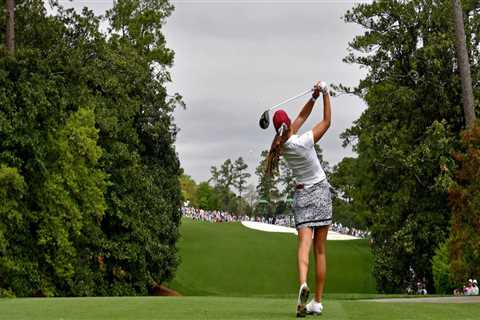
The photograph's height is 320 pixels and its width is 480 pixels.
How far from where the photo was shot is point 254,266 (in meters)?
61.8

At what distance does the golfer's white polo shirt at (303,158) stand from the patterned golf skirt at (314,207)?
98 millimetres

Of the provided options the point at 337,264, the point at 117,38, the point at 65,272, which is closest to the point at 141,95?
the point at 117,38

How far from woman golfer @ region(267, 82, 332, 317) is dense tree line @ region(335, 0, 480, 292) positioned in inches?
855

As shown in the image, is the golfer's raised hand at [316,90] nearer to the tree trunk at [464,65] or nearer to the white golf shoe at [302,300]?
the white golf shoe at [302,300]

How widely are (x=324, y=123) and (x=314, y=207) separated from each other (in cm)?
100

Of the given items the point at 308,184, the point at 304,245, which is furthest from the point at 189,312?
the point at 308,184

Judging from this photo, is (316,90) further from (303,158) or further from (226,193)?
(226,193)

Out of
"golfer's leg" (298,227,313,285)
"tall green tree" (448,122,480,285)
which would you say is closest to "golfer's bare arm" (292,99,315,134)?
"golfer's leg" (298,227,313,285)

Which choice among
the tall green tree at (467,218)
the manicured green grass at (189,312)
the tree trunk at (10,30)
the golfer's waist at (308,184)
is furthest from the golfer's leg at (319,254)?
the tree trunk at (10,30)

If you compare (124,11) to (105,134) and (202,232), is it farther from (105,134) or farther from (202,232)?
(202,232)

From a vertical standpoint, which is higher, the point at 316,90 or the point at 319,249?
the point at 316,90

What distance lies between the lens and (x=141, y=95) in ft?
138

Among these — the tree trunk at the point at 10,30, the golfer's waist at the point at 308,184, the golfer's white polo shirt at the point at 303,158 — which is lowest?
the golfer's waist at the point at 308,184

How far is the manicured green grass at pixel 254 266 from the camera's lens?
180 feet
